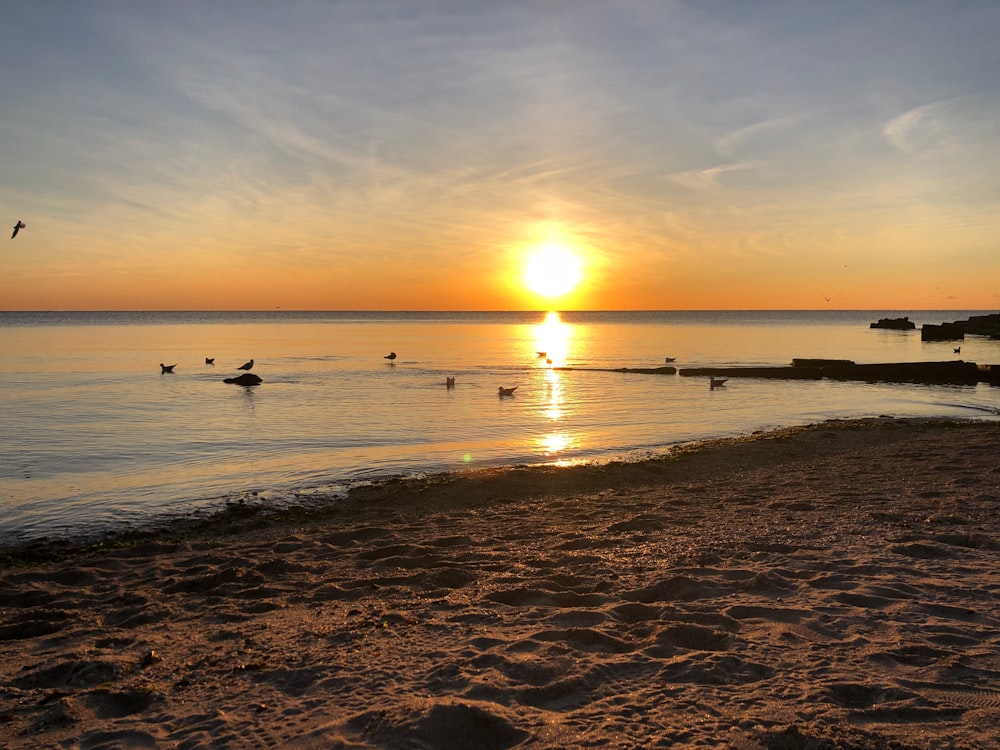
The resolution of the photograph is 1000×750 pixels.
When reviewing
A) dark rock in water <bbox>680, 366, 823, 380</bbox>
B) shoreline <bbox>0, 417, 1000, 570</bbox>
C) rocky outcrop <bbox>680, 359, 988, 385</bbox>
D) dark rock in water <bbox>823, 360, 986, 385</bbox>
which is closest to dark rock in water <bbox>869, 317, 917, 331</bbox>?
rocky outcrop <bbox>680, 359, 988, 385</bbox>

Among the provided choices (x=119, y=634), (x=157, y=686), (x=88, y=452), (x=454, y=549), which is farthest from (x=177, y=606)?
(x=88, y=452)

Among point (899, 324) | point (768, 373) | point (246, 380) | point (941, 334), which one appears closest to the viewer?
point (246, 380)

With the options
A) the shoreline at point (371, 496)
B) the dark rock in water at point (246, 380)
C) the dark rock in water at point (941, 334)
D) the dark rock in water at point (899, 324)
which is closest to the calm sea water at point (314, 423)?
the shoreline at point (371, 496)

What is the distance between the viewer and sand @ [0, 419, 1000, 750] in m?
4.68

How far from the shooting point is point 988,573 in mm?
7176

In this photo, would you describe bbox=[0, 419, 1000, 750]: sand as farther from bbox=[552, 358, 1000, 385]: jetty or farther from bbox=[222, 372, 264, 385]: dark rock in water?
bbox=[552, 358, 1000, 385]: jetty

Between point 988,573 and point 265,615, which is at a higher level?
point 988,573

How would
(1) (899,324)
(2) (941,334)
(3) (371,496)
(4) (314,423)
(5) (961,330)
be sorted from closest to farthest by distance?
(3) (371,496)
(4) (314,423)
(2) (941,334)
(5) (961,330)
(1) (899,324)

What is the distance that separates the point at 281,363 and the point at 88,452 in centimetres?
3483

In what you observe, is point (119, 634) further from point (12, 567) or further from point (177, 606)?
point (12, 567)

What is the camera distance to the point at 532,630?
247 inches

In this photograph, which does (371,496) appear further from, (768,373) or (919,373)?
(919,373)

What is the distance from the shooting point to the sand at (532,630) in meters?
4.68

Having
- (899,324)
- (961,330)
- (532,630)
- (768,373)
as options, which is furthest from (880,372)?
(899,324)
